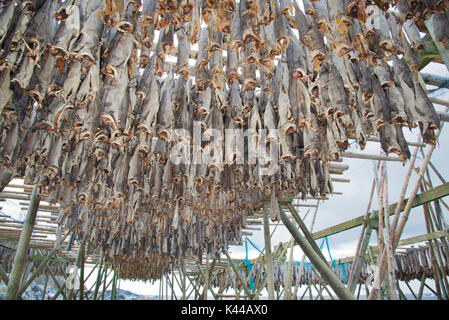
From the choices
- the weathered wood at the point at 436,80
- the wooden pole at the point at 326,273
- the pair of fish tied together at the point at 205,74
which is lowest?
the wooden pole at the point at 326,273

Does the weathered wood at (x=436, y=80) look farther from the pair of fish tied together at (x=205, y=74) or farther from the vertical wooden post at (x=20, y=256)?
the vertical wooden post at (x=20, y=256)

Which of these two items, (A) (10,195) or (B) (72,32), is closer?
(B) (72,32)

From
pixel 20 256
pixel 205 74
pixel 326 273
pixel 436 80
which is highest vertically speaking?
pixel 436 80

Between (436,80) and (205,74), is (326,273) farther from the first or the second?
(205,74)

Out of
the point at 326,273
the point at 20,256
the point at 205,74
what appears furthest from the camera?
the point at 20,256

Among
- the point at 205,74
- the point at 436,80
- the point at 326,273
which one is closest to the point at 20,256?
the point at 205,74

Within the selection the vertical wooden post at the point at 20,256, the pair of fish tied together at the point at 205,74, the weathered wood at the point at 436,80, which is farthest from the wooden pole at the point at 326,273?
the vertical wooden post at the point at 20,256

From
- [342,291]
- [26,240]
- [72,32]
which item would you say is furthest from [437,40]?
[26,240]

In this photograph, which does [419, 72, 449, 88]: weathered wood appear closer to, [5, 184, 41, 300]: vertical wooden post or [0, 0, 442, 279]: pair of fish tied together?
[0, 0, 442, 279]: pair of fish tied together

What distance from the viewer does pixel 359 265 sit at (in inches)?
193

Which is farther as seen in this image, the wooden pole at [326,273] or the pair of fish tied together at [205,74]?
the wooden pole at [326,273]
